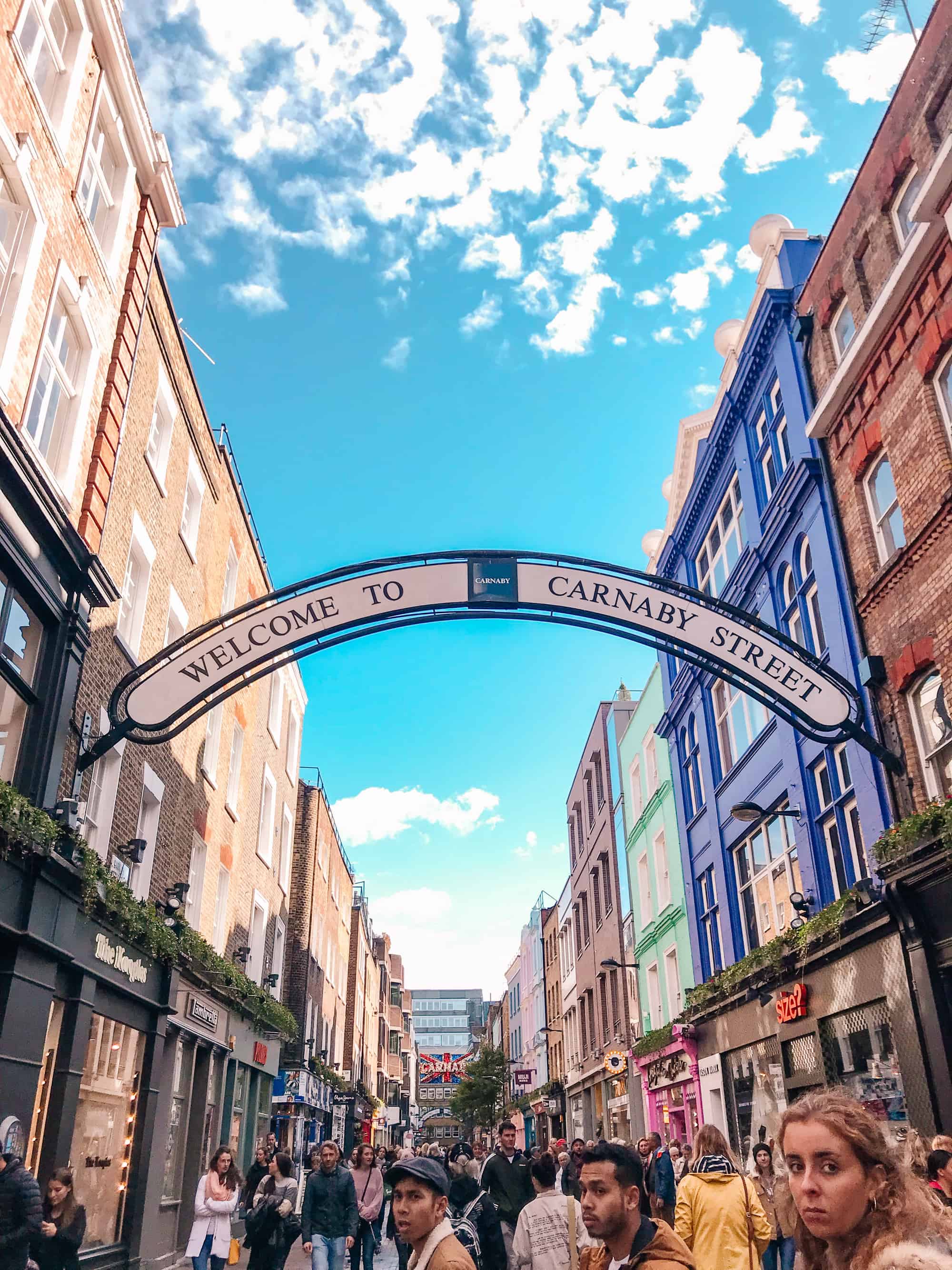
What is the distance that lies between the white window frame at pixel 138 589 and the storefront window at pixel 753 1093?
12.5 metres

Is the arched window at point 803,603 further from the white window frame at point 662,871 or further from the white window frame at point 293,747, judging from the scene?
the white window frame at point 293,747

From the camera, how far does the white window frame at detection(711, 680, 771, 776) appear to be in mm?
19422

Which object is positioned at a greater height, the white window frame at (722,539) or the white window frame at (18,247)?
the white window frame at (722,539)

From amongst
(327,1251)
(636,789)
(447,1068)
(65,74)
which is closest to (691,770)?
(636,789)

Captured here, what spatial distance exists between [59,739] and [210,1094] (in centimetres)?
1083

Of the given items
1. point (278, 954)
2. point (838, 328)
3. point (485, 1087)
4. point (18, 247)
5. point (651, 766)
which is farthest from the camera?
point (485, 1087)

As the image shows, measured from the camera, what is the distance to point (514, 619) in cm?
1326

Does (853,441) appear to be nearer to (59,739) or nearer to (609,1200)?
(59,739)

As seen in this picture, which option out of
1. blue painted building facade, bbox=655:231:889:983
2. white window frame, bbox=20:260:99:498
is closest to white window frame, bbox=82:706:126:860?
white window frame, bbox=20:260:99:498

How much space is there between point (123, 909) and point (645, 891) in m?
20.0

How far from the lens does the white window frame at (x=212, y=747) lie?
19.7 metres

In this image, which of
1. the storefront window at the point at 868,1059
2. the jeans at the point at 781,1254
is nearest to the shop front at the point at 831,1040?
the storefront window at the point at 868,1059

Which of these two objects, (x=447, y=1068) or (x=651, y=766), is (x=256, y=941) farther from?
(x=447, y=1068)

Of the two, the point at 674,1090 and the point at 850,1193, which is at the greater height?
the point at 674,1090
